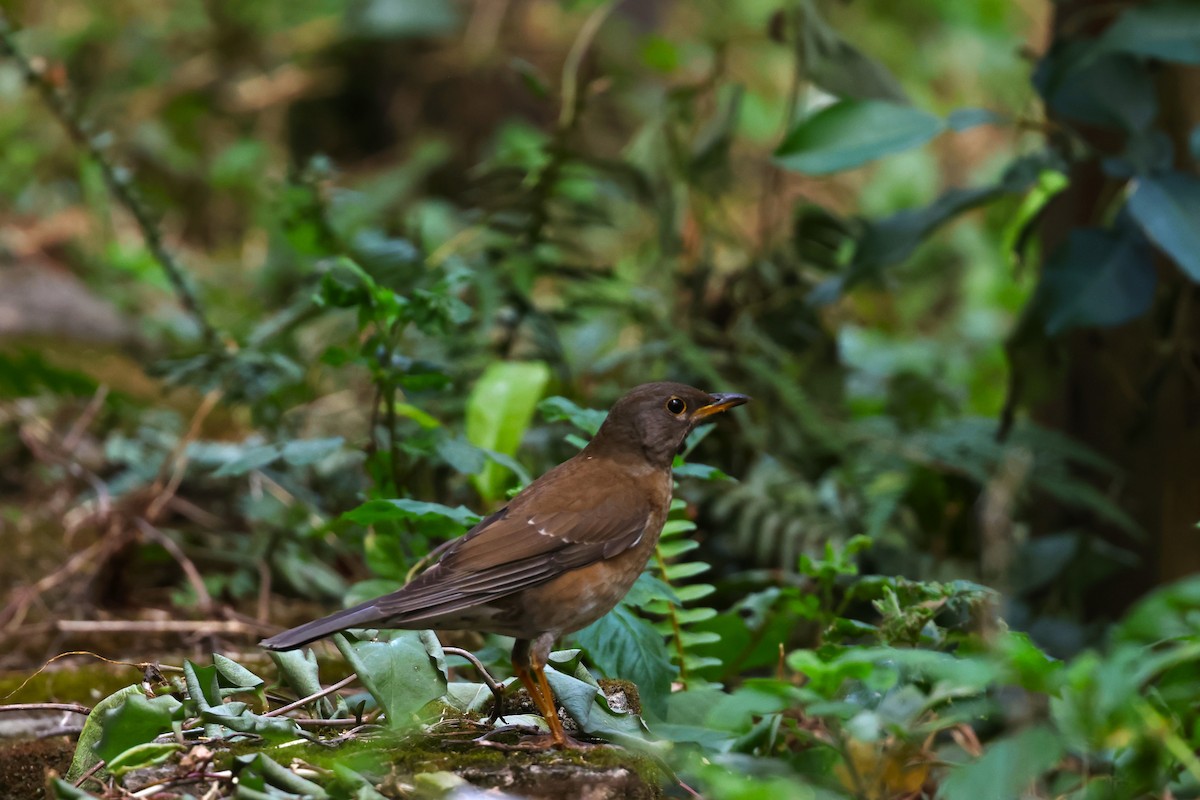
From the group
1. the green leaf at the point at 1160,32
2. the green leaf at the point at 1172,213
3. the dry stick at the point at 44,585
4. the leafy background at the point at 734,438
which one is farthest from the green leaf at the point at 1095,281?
the dry stick at the point at 44,585

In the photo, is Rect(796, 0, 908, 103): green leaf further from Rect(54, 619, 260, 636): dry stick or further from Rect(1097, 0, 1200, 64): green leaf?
Rect(54, 619, 260, 636): dry stick

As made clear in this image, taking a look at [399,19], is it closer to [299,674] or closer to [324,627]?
[299,674]

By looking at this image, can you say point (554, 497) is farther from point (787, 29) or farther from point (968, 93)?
point (968, 93)

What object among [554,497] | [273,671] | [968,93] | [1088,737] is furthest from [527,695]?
[968,93]

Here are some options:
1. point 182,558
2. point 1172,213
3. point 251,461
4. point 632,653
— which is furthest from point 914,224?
point 182,558

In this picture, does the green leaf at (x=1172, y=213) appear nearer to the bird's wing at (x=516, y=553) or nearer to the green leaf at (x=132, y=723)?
the bird's wing at (x=516, y=553)

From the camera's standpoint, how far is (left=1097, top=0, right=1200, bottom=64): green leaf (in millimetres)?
4387

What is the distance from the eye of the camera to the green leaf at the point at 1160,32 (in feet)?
14.4

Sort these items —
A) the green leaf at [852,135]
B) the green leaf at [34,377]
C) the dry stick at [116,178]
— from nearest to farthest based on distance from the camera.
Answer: the green leaf at [852,135]
the dry stick at [116,178]
the green leaf at [34,377]

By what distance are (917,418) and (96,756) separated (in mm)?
4335

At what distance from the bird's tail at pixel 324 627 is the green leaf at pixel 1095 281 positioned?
8.99 ft

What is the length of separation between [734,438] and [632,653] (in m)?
A: 2.22

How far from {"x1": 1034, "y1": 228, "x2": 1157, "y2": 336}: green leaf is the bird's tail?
8.99 ft

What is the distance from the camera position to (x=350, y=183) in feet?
32.8
